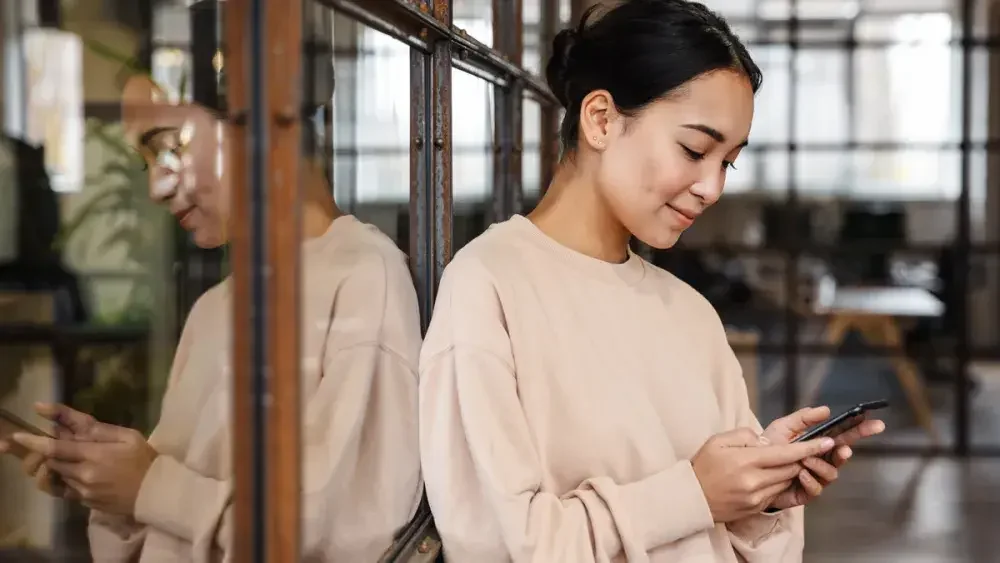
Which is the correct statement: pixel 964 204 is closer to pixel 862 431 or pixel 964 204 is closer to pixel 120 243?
pixel 862 431

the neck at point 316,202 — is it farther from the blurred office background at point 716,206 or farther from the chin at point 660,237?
the chin at point 660,237

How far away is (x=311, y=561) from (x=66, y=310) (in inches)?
10.7

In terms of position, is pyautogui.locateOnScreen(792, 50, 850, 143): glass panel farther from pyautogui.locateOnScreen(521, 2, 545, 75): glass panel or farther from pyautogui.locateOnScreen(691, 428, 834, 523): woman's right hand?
pyautogui.locateOnScreen(691, 428, 834, 523): woman's right hand

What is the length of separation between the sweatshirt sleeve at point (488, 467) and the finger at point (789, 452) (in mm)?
128

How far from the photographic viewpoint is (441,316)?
87 centimetres

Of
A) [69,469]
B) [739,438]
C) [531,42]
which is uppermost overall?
[531,42]

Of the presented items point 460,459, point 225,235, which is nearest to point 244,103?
point 225,235

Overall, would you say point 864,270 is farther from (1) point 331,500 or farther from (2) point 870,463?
(1) point 331,500

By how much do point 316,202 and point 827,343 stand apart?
366 centimetres

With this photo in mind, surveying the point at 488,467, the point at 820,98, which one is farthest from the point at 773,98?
the point at 488,467

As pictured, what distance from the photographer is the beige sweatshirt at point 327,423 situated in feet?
1.71

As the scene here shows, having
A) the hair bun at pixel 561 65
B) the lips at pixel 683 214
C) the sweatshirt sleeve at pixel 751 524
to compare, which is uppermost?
the hair bun at pixel 561 65

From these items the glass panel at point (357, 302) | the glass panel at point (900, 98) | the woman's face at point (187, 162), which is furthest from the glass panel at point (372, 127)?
the glass panel at point (900, 98)

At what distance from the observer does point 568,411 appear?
3.03 ft
